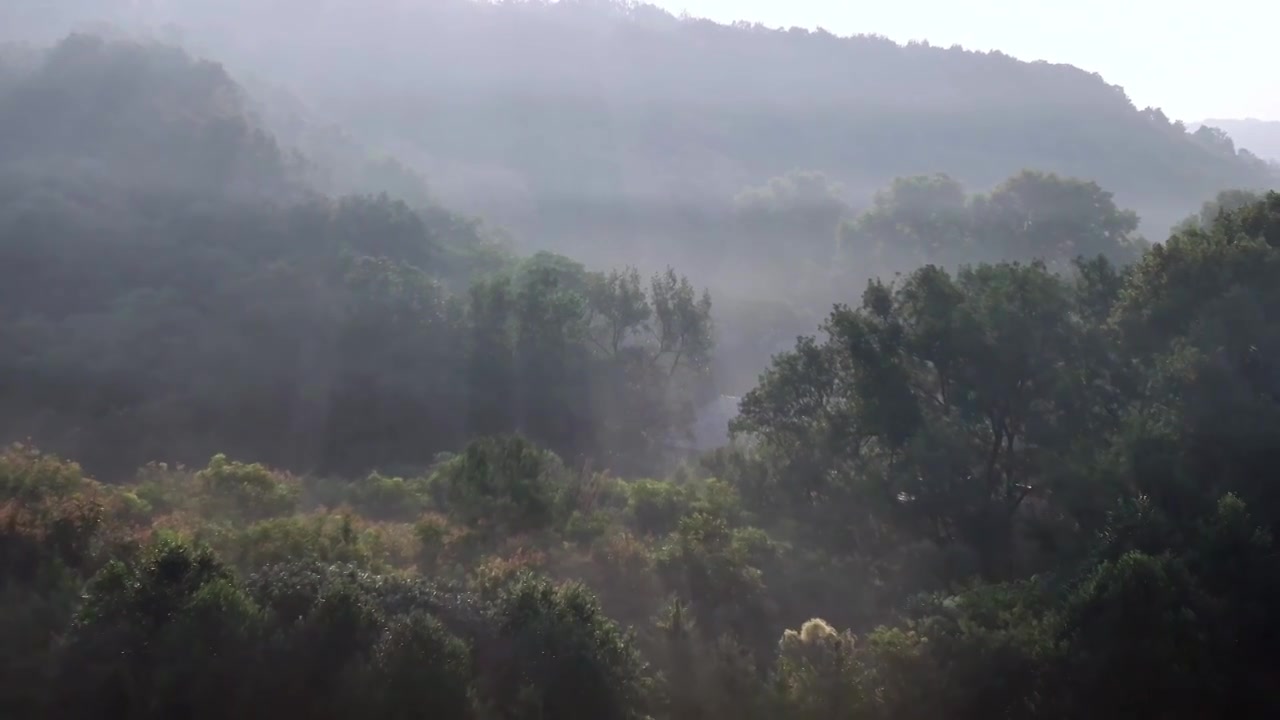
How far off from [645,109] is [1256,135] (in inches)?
2691

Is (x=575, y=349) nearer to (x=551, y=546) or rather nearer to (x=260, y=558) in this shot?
(x=551, y=546)

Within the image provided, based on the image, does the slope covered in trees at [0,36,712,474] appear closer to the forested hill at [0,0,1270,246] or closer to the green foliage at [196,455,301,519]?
the green foliage at [196,455,301,519]

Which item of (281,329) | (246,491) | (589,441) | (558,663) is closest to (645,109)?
(281,329)

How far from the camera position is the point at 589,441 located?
31.1 m

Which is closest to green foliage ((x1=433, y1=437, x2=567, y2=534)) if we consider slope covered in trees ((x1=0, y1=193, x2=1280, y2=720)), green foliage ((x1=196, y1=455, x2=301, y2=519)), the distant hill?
slope covered in trees ((x1=0, y1=193, x2=1280, y2=720))

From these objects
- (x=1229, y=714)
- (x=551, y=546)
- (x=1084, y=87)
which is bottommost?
(x=551, y=546)

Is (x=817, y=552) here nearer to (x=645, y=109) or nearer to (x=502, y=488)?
(x=502, y=488)

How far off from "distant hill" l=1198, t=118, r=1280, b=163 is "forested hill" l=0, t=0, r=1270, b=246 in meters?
11.9

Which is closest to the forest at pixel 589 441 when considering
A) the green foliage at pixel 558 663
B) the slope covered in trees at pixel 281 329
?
the green foliage at pixel 558 663

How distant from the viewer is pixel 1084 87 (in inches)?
3637

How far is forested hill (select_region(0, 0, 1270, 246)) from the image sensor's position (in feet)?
245

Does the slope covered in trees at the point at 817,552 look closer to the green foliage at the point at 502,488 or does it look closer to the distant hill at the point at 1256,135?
the green foliage at the point at 502,488

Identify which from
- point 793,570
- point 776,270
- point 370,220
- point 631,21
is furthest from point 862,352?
point 631,21

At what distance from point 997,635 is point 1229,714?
1.89 metres
